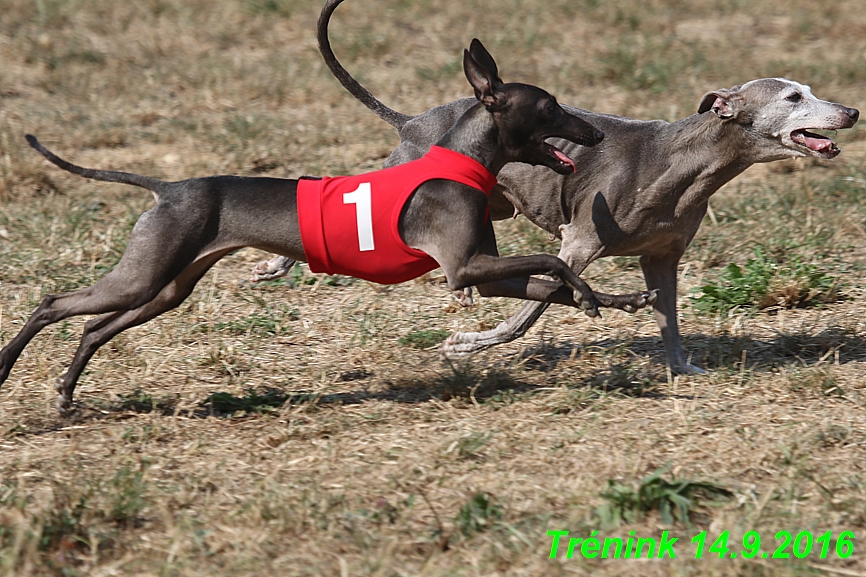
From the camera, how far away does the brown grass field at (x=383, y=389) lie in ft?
12.6

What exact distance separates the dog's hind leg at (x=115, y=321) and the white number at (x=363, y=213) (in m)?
0.66

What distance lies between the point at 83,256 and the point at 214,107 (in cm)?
345

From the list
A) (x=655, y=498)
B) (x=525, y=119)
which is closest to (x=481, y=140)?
(x=525, y=119)

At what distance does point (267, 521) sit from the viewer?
12.8 feet

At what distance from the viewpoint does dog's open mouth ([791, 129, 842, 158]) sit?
517 cm

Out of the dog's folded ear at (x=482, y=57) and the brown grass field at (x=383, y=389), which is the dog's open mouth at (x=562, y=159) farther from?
the brown grass field at (x=383, y=389)

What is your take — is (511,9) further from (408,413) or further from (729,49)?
(408,413)

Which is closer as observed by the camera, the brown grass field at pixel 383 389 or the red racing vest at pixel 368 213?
the brown grass field at pixel 383 389

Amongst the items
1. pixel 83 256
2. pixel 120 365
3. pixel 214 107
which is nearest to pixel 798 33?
pixel 214 107

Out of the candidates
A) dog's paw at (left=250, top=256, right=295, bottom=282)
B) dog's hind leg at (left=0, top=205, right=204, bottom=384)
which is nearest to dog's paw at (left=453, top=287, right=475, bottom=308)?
dog's paw at (left=250, top=256, right=295, bottom=282)

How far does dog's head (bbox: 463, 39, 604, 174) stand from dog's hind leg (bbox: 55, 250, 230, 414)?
138 cm

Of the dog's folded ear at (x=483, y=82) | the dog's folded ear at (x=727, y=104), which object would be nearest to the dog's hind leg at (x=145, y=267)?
the dog's folded ear at (x=483, y=82)

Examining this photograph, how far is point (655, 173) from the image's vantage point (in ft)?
17.9

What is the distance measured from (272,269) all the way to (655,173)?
7.34ft
